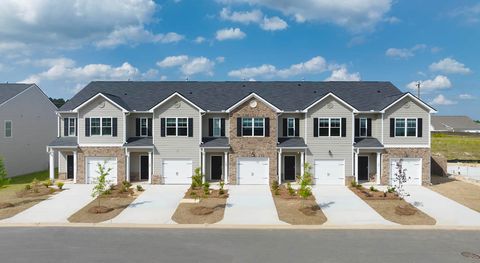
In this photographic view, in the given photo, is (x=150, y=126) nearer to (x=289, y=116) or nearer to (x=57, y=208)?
(x=57, y=208)

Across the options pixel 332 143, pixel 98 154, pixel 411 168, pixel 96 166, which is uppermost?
pixel 332 143

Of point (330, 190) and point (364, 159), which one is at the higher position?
point (364, 159)

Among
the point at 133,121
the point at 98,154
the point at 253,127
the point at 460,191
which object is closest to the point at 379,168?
the point at 460,191

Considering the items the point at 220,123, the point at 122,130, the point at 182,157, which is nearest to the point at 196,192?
the point at 182,157

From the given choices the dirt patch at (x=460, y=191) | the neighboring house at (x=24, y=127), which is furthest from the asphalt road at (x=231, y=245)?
the neighboring house at (x=24, y=127)

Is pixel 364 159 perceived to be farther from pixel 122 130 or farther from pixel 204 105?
pixel 122 130

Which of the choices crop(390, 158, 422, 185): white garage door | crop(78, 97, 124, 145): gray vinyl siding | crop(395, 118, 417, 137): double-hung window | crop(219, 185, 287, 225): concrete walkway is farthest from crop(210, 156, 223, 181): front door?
crop(395, 118, 417, 137): double-hung window
